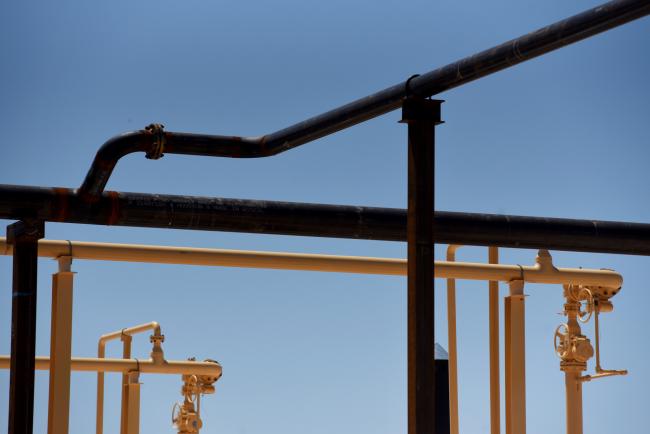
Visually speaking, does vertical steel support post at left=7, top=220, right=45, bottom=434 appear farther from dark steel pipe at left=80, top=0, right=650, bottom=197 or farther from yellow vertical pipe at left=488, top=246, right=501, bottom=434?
yellow vertical pipe at left=488, top=246, right=501, bottom=434

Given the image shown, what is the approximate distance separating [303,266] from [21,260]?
2.70m

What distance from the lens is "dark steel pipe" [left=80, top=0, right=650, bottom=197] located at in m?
5.79

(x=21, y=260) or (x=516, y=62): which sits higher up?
(x=516, y=62)

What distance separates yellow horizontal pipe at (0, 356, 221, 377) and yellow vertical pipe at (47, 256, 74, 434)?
279cm

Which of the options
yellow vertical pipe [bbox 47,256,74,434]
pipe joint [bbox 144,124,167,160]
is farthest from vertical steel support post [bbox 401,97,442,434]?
yellow vertical pipe [bbox 47,256,74,434]

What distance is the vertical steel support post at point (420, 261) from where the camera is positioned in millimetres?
6484

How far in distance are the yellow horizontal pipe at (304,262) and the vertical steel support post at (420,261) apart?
3.41 meters

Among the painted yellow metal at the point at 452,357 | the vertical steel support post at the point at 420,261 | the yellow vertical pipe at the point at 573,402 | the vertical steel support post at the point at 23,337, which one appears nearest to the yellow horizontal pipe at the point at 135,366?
the vertical steel support post at the point at 23,337

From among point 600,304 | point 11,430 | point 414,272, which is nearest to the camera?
point 414,272

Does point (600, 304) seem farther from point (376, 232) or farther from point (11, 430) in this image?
point (11, 430)

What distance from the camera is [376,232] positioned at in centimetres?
940

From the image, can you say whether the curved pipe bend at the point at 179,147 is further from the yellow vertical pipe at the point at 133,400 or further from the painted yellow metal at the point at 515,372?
the yellow vertical pipe at the point at 133,400

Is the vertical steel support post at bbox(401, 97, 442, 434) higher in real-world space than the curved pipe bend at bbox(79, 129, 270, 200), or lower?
lower

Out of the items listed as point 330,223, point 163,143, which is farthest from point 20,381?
point 330,223
